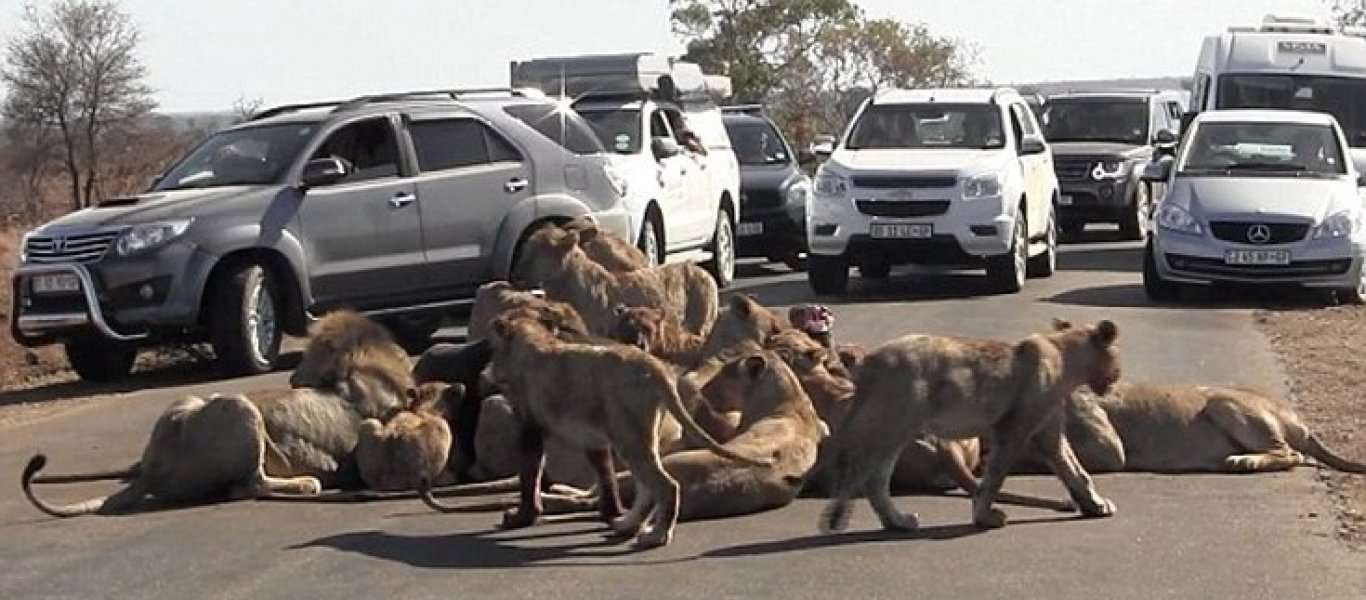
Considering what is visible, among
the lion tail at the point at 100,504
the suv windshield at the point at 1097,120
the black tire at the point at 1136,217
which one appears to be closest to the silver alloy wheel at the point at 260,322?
the lion tail at the point at 100,504

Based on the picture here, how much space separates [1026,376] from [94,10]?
123 ft

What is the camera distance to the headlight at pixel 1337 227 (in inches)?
795

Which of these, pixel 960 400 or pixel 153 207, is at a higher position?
pixel 153 207

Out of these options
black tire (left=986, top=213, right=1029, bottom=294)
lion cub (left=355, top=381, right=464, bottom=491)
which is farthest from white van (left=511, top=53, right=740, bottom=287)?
lion cub (left=355, top=381, right=464, bottom=491)

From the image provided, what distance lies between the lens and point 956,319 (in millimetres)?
18469

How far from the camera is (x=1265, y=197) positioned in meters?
20.7

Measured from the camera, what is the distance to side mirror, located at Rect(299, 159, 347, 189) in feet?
53.7

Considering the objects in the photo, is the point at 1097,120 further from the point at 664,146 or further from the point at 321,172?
the point at 321,172

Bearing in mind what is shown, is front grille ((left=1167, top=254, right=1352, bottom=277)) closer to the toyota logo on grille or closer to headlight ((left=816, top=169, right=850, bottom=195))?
the toyota logo on grille

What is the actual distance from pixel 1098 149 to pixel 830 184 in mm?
9991

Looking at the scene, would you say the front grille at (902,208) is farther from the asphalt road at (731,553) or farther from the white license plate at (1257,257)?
the asphalt road at (731,553)

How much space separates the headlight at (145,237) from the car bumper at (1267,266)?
30.4ft

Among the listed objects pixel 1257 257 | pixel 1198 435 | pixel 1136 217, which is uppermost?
pixel 1198 435

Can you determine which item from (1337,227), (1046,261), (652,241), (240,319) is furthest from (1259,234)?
(240,319)
